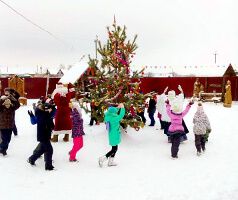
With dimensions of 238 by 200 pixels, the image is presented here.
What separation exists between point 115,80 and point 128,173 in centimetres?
345

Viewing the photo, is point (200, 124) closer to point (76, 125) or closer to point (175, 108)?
point (175, 108)

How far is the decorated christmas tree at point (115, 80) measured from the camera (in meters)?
8.03

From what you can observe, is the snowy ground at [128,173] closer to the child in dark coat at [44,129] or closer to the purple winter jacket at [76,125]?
the child in dark coat at [44,129]

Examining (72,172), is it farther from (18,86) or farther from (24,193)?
(18,86)

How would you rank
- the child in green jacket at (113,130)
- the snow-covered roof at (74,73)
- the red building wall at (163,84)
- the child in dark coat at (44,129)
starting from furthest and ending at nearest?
1. the red building wall at (163,84)
2. the snow-covered roof at (74,73)
3. the child in green jacket at (113,130)
4. the child in dark coat at (44,129)

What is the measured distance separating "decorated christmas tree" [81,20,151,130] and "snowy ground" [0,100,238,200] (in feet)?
3.20

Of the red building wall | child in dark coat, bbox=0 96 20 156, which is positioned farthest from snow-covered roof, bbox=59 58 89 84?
child in dark coat, bbox=0 96 20 156

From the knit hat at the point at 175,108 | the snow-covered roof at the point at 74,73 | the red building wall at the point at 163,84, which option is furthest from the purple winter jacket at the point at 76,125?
the red building wall at the point at 163,84

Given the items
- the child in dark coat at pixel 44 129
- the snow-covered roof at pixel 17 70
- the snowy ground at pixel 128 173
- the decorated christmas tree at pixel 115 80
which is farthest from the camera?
the snow-covered roof at pixel 17 70

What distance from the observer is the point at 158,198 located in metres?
4.39

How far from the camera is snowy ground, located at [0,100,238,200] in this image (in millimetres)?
4535

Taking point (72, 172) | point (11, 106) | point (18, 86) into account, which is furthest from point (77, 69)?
point (72, 172)

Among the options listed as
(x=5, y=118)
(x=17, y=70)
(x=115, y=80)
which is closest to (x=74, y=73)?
(x=115, y=80)

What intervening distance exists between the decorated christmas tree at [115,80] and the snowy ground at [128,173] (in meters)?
0.97
